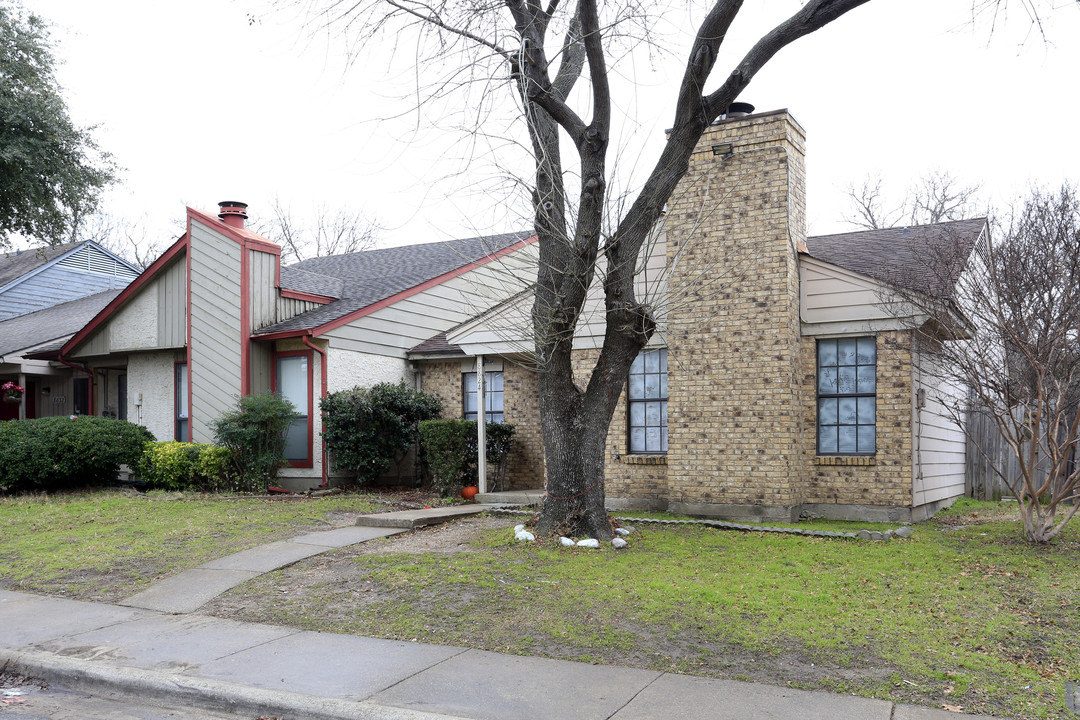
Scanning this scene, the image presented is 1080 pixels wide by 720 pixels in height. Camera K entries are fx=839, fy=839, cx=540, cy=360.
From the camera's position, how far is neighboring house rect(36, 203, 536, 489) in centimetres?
1592

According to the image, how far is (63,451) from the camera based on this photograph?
594 inches

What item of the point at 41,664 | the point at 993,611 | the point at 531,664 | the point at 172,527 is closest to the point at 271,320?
the point at 172,527

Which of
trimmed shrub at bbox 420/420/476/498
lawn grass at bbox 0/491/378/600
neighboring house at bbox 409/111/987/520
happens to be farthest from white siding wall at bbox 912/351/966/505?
lawn grass at bbox 0/491/378/600

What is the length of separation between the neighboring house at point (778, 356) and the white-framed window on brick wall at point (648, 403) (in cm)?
43

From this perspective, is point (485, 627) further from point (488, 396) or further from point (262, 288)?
point (262, 288)

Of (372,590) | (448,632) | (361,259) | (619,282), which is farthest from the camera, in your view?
(361,259)

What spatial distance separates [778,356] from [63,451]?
12493mm

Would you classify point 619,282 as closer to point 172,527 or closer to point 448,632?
point 448,632

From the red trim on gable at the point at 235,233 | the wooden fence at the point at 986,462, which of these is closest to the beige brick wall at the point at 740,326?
the wooden fence at the point at 986,462

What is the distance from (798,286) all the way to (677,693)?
7.62 meters

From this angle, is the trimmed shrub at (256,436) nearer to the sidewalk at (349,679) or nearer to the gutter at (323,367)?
the gutter at (323,367)

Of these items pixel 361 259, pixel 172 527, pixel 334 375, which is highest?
pixel 361 259

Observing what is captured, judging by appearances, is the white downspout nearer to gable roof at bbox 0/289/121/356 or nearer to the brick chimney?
the brick chimney

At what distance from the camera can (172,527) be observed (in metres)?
11.2
